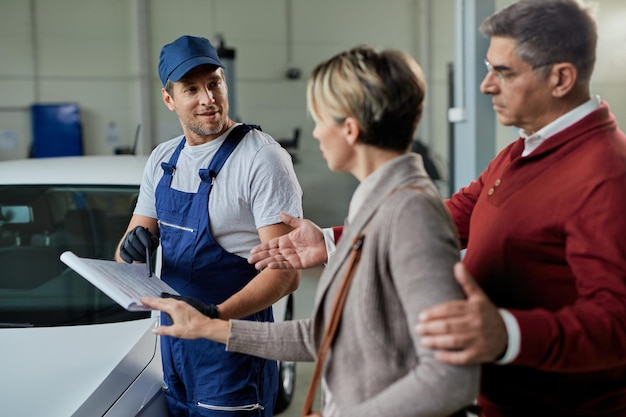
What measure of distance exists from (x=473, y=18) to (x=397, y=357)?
8.72 ft

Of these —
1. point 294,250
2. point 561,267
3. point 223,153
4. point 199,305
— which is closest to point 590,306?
point 561,267

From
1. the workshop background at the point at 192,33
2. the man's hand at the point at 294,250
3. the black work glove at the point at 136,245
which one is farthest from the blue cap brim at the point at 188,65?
the workshop background at the point at 192,33

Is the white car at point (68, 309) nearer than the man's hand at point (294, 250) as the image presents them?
No

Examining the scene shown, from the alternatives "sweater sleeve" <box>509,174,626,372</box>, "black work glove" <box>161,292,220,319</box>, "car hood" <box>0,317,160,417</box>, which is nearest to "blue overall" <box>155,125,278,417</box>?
"car hood" <box>0,317,160,417</box>

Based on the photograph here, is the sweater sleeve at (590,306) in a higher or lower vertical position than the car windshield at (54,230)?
higher

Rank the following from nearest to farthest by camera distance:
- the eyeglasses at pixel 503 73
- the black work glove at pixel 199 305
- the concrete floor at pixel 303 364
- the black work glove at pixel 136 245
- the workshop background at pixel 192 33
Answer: the eyeglasses at pixel 503 73, the black work glove at pixel 199 305, the black work glove at pixel 136 245, the concrete floor at pixel 303 364, the workshop background at pixel 192 33

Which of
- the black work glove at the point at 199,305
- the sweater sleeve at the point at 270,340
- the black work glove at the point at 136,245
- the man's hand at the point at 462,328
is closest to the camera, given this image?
the man's hand at the point at 462,328

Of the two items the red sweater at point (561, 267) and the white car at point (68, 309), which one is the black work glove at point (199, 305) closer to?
the white car at point (68, 309)

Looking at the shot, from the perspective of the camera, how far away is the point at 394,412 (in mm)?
Result: 1045

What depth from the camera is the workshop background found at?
10398 mm

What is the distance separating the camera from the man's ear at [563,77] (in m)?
1.21

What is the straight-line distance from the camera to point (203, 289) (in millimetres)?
2025

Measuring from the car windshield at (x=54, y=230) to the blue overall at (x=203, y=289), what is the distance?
603 millimetres

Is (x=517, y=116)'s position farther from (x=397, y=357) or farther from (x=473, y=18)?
(x=473, y=18)
